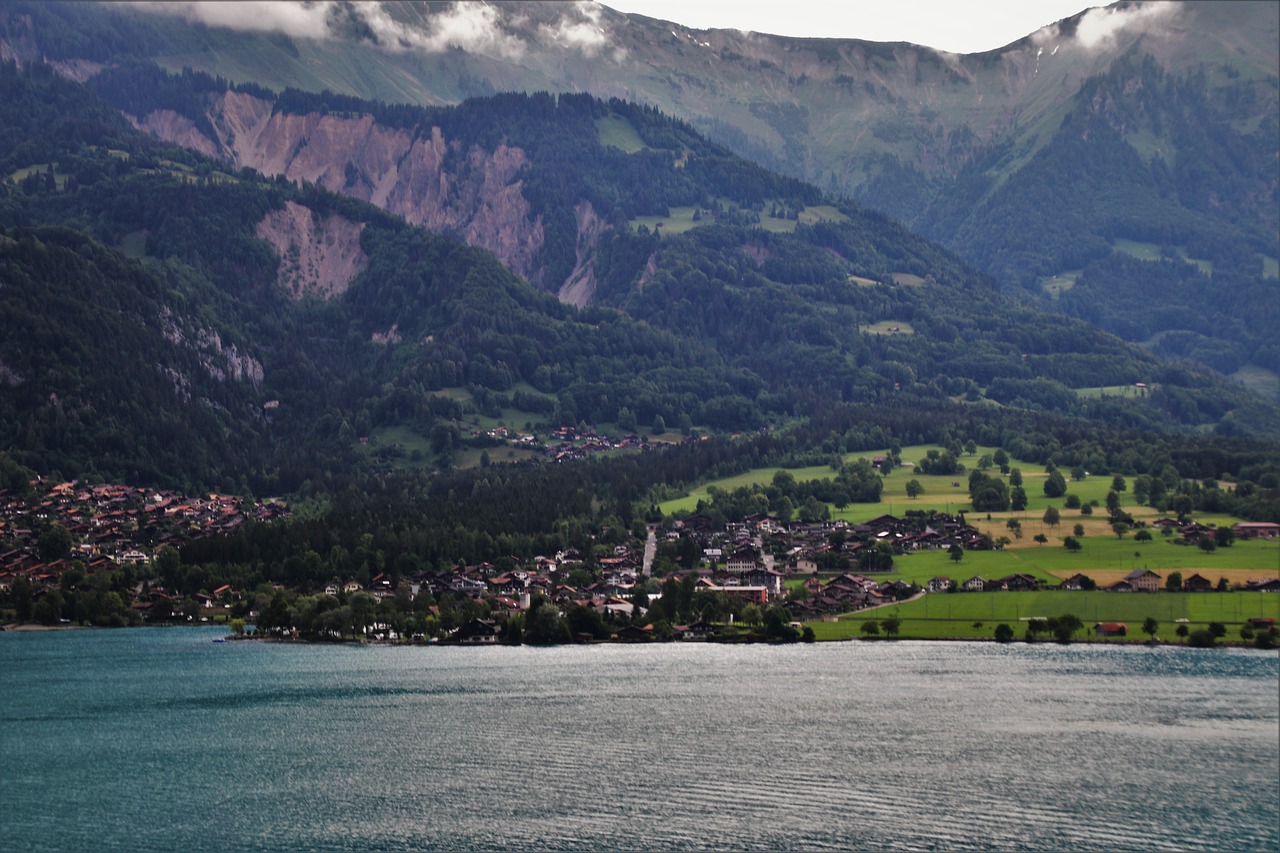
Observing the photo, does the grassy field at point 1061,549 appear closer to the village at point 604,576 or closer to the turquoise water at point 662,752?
the village at point 604,576

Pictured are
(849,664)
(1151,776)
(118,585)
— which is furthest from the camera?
(118,585)

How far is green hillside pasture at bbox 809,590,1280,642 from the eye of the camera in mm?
112625

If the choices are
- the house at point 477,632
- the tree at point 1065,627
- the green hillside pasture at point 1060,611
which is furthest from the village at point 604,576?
the tree at point 1065,627

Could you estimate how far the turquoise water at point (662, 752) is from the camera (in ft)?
209

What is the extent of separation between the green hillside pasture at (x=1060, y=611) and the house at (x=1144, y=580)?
1547 millimetres

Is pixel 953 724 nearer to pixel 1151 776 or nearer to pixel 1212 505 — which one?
pixel 1151 776

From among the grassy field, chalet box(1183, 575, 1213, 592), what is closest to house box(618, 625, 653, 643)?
the grassy field

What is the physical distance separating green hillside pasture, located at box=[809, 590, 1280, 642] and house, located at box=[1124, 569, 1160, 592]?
155cm

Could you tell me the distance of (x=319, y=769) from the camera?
3004 inches

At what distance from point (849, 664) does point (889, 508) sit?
Answer: 74.8 metres

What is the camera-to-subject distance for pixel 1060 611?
11856cm

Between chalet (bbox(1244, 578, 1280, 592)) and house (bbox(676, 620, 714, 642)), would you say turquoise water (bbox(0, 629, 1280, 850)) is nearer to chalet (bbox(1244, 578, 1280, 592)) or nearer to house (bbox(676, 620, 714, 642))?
house (bbox(676, 620, 714, 642))

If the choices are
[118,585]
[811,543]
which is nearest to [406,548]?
[118,585]

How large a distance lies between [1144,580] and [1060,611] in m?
10.7
